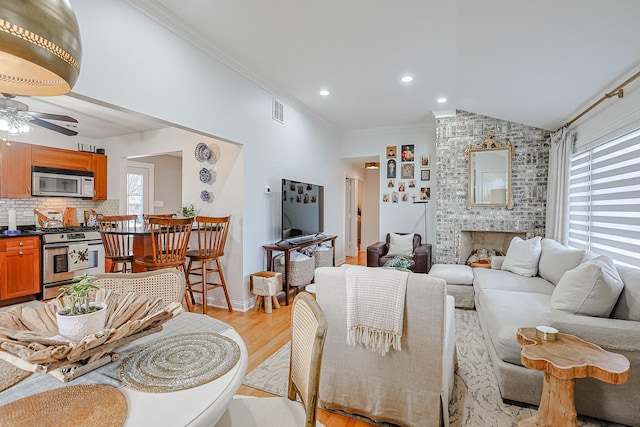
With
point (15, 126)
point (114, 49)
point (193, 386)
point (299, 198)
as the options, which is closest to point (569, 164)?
point (299, 198)

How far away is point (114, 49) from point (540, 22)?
10.7 feet

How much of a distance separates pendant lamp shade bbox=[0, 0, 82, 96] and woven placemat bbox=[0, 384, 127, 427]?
84 centimetres

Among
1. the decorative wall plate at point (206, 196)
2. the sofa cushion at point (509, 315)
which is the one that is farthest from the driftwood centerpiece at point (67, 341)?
the decorative wall plate at point (206, 196)

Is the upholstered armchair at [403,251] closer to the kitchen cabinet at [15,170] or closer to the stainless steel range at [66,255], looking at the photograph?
the stainless steel range at [66,255]

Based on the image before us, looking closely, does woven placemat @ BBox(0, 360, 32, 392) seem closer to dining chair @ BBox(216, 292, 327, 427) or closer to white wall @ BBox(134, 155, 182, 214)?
dining chair @ BBox(216, 292, 327, 427)

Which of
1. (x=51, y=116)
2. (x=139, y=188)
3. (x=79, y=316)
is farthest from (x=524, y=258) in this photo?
(x=139, y=188)

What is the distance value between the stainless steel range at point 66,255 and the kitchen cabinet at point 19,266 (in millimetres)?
87

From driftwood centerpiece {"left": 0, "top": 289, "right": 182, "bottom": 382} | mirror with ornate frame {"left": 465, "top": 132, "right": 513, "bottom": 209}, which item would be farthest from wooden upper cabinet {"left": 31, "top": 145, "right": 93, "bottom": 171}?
mirror with ornate frame {"left": 465, "top": 132, "right": 513, "bottom": 209}

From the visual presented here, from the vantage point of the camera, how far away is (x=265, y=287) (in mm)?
3480

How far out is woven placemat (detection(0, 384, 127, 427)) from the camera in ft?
2.24

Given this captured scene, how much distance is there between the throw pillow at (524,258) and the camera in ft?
11.3

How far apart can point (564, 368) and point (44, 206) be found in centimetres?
646

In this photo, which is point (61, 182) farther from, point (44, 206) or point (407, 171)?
point (407, 171)

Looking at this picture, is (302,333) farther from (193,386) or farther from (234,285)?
(234,285)
